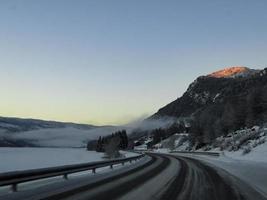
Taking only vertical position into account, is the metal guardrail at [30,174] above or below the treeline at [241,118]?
below

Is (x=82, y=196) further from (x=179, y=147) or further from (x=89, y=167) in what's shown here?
(x=179, y=147)

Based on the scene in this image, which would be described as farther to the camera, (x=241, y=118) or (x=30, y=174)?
(x=241, y=118)

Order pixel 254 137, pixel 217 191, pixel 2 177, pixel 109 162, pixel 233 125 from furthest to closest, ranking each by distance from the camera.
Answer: pixel 233 125
pixel 254 137
pixel 109 162
pixel 217 191
pixel 2 177

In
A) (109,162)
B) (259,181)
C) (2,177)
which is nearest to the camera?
(2,177)

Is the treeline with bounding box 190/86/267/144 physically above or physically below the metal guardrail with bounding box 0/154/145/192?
above

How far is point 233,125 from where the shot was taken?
384ft

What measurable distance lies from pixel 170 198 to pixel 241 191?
3.68 m

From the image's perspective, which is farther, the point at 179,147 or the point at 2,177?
the point at 179,147

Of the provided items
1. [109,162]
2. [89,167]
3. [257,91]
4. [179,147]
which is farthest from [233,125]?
[89,167]

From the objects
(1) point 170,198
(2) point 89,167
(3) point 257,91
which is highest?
(3) point 257,91

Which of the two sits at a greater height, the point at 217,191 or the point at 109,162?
the point at 109,162

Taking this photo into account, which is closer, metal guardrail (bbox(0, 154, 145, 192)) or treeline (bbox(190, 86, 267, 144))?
metal guardrail (bbox(0, 154, 145, 192))

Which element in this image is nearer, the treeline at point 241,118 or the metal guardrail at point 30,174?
the metal guardrail at point 30,174

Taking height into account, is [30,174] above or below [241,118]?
below
